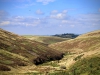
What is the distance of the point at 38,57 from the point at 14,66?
92.3ft

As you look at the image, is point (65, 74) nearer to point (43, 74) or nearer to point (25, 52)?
point (43, 74)

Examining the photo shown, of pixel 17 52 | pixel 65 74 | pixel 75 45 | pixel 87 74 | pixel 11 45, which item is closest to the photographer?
pixel 87 74

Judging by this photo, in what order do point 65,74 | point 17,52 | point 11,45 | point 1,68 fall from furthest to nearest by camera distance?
point 11,45, point 17,52, point 1,68, point 65,74

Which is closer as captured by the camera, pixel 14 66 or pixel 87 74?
pixel 87 74

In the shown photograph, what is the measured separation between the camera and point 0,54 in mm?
88938

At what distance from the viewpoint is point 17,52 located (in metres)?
103

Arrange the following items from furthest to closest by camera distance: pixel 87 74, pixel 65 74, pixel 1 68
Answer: pixel 1 68 → pixel 65 74 → pixel 87 74

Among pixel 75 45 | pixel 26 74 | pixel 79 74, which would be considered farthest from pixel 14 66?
pixel 75 45

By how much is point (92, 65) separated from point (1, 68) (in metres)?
32.4

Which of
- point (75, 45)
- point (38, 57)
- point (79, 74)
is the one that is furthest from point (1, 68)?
point (75, 45)

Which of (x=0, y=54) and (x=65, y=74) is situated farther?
(x=0, y=54)

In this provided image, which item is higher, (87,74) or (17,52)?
(17,52)

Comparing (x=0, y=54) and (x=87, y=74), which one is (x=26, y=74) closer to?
(x=87, y=74)

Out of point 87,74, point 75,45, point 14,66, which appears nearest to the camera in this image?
point 87,74
